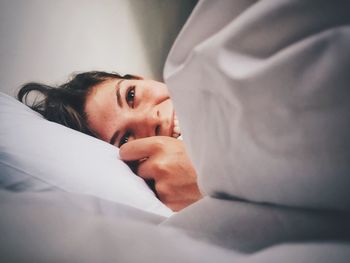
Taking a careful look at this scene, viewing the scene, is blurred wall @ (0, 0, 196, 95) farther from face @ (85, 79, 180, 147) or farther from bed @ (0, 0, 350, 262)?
bed @ (0, 0, 350, 262)

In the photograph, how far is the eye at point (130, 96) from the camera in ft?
3.12

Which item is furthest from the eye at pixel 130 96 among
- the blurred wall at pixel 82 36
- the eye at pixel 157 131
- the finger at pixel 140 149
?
the blurred wall at pixel 82 36

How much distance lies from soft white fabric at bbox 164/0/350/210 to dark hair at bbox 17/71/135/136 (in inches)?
29.9

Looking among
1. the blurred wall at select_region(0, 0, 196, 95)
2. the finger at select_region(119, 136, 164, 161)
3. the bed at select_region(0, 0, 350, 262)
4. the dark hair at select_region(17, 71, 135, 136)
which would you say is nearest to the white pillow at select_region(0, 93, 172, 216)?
the finger at select_region(119, 136, 164, 161)

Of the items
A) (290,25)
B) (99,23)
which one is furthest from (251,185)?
(99,23)

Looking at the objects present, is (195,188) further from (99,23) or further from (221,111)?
(99,23)

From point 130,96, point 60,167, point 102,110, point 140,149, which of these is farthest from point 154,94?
point 60,167

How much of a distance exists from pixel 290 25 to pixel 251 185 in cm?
15

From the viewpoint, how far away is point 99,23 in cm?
133

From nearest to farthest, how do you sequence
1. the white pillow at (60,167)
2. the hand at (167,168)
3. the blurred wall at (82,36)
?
1. the white pillow at (60,167)
2. the hand at (167,168)
3. the blurred wall at (82,36)

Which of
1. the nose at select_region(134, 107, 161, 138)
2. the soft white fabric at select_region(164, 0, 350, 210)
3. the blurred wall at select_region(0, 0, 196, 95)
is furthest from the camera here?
the blurred wall at select_region(0, 0, 196, 95)

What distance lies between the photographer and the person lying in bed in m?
0.62

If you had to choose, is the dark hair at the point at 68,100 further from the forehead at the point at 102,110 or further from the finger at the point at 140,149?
the finger at the point at 140,149

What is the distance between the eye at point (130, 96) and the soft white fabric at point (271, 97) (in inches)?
26.5
